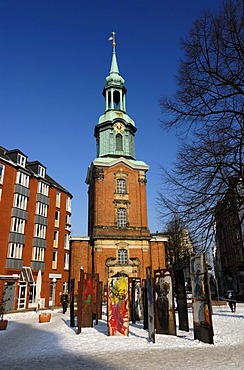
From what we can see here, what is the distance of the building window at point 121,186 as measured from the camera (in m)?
39.5

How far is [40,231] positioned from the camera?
34625 mm

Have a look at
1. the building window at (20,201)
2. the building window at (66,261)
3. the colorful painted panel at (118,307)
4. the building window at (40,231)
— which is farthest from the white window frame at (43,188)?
the colorful painted panel at (118,307)

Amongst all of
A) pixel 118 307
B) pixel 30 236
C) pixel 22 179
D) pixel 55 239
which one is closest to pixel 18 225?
pixel 30 236

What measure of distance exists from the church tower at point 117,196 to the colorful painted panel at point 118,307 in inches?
886

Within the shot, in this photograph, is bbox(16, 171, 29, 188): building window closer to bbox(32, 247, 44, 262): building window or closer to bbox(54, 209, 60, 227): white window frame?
bbox(54, 209, 60, 227): white window frame

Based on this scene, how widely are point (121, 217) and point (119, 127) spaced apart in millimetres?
13166

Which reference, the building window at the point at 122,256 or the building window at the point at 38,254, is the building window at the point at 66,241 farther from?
the building window at the point at 122,256

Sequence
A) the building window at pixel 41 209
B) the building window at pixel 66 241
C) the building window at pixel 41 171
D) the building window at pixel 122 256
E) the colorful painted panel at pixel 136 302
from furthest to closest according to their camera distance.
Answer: the building window at pixel 66 241, the building window at pixel 41 171, the building window at pixel 122 256, the building window at pixel 41 209, the colorful painted panel at pixel 136 302

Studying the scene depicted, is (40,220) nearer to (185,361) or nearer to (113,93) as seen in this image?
(113,93)

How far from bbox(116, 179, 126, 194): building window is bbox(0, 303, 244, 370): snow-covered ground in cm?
2697

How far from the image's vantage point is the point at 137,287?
17.9 m

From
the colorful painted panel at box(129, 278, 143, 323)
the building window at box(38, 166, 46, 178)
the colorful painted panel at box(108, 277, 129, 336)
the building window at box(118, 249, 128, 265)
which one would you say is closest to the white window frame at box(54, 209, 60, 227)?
the building window at box(38, 166, 46, 178)

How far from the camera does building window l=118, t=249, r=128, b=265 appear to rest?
3631 centimetres

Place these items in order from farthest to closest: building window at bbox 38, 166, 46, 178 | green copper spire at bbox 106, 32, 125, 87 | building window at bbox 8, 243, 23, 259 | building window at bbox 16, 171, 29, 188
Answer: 1. green copper spire at bbox 106, 32, 125, 87
2. building window at bbox 38, 166, 46, 178
3. building window at bbox 16, 171, 29, 188
4. building window at bbox 8, 243, 23, 259
